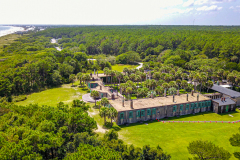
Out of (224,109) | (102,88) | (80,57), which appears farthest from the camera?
(80,57)

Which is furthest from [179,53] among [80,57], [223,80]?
[80,57]

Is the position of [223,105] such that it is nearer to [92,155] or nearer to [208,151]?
[208,151]

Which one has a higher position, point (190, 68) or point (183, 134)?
point (190, 68)

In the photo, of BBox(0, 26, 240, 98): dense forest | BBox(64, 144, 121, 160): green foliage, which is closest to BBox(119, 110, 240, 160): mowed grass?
BBox(64, 144, 121, 160): green foliage

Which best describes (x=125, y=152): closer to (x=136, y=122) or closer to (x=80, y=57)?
(x=136, y=122)

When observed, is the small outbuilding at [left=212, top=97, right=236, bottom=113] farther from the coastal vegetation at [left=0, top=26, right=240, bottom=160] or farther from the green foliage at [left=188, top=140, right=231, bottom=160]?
the green foliage at [left=188, top=140, right=231, bottom=160]
